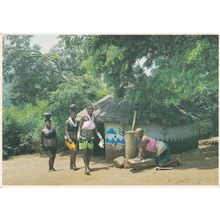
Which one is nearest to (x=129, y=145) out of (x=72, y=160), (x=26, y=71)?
(x=72, y=160)

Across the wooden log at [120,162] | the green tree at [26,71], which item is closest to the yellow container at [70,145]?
the wooden log at [120,162]

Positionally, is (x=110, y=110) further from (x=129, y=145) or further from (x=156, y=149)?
(x=156, y=149)

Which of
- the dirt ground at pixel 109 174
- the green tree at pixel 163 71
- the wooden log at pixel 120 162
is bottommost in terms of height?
the dirt ground at pixel 109 174

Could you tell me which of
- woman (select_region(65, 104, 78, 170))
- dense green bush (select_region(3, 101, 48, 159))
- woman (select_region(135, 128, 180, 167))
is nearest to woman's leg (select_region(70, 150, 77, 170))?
woman (select_region(65, 104, 78, 170))

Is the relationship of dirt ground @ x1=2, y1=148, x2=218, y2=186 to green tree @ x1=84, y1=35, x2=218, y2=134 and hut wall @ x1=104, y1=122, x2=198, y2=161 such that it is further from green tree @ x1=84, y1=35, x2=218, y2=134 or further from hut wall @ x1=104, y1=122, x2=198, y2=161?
green tree @ x1=84, y1=35, x2=218, y2=134

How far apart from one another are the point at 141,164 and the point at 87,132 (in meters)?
1.16

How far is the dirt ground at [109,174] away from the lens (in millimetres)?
9281

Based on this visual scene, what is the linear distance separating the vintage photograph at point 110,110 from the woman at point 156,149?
0.06 ft

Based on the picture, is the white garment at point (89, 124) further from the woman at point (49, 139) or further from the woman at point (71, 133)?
the woman at point (49, 139)

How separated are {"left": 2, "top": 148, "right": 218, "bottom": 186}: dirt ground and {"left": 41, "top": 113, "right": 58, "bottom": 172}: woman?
0.10 m

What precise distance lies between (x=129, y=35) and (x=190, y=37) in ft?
3.58

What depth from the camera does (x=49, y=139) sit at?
964 centimetres

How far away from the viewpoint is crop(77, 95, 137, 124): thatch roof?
378 inches
